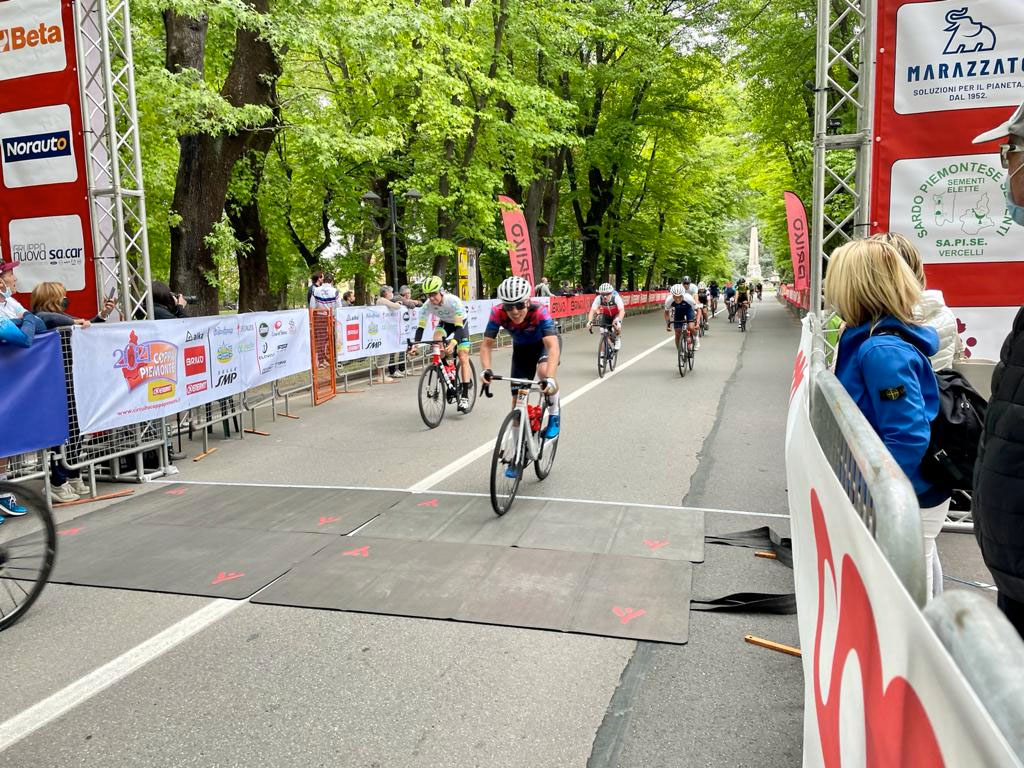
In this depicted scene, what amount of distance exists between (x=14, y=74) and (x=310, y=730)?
8.53 meters

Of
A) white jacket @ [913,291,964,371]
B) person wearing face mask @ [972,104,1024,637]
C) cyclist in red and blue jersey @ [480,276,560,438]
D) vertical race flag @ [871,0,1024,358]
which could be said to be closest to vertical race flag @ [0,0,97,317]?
cyclist in red and blue jersey @ [480,276,560,438]

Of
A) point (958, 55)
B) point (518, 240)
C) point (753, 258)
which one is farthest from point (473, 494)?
point (753, 258)

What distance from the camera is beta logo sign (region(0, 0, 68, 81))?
8422 mm

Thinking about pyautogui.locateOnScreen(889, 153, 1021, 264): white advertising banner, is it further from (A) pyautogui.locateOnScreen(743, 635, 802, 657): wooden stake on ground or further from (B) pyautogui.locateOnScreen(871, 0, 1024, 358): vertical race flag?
(A) pyautogui.locateOnScreen(743, 635, 802, 657): wooden stake on ground

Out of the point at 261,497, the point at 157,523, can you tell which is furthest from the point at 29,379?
the point at 261,497

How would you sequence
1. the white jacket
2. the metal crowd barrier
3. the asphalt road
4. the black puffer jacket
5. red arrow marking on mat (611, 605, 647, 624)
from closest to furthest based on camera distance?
the metal crowd barrier → the black puffer jacket → the asphalt road → red arrow marking on mat (611, 605, 647, 624) → the white jacket

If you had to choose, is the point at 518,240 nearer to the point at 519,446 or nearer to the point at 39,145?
the point at 39,145

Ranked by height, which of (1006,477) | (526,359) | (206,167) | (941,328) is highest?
(206,167)

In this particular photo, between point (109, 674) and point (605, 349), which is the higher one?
point (605, 349)

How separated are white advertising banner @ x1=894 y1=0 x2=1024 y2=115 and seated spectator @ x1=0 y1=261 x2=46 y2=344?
24.4ft

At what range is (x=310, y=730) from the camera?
3.31 metres

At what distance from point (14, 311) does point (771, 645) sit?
7417 millimetres

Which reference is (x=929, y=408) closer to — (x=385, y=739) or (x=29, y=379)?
(x=385, y=739)

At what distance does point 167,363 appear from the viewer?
855 centimetres
